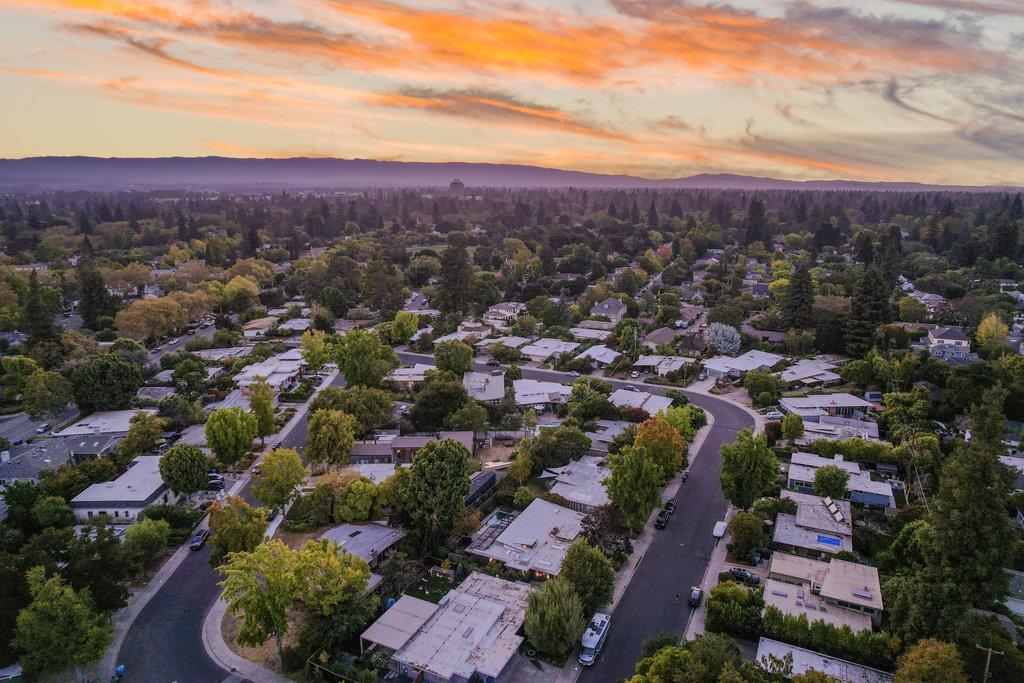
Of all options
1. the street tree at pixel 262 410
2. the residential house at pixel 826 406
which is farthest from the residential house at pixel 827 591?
the street tree at pixel 262 410

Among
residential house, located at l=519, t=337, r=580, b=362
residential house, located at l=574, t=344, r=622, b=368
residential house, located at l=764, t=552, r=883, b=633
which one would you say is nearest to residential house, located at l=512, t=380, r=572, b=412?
residential house, located at l=574, t=344, r=622, b=368

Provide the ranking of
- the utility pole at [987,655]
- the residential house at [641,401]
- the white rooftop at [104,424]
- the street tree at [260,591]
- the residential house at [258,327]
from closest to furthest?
1. the utility pole at [987,655]
2. the street tree at [260,591]
3. the white rooftop at [104,424]
4. the residential house at [641,401]
5. the residential house at [258,327]

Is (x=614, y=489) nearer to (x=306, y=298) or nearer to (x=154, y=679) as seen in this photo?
(x=154, y=679)

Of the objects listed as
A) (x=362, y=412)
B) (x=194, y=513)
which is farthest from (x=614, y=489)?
(x=194, y=513)

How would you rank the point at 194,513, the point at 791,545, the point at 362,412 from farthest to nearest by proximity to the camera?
1. the point at 362,412
2. the point at 194,513
3. the point at 791,545

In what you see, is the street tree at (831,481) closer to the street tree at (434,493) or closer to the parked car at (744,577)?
the parked car at (744,577)

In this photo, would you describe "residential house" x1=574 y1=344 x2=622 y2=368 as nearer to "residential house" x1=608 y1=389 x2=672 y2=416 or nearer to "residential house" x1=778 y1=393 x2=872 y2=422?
"residential house" x1=608 y1=389 x2=672 y2=416

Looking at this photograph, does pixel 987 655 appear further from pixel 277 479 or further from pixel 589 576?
pixel 277 479

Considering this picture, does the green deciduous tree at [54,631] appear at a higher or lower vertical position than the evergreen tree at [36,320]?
lower
